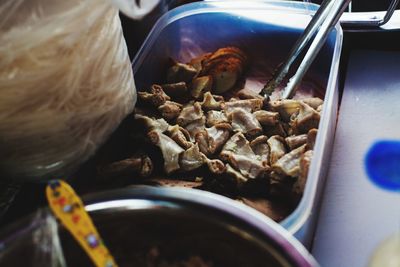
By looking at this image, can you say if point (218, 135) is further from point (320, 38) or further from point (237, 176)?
point (320, 38)

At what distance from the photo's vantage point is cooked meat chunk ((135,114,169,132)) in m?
1.19

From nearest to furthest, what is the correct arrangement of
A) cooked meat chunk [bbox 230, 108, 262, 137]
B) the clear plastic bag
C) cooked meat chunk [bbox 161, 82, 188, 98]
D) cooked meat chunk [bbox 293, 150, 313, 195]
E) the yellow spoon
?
1. the yellow spoon
2. the clear plastic bag
3. cooked meat chunk [bbox 293, 150, 313, 195]
4. cooked meat chunk [bbox 230, 108, 262, 137]
5. cooked meat chunk [bbox 161, 82, 188, 98]

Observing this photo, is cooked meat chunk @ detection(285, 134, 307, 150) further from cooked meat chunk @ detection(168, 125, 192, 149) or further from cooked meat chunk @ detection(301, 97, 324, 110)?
cooked meat chunk @ detection(168, 125, 192, 149)

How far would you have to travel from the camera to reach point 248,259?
0.68m

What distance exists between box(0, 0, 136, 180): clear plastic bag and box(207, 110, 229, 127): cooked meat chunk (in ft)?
0.85

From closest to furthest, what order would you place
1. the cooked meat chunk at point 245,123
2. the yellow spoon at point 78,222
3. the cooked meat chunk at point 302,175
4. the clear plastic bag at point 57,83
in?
1. the yellow spoon at point 78,222
2. the clear plastic bag at point 57,83
3. the cooked meat chunk at point 302,175
4. the cooked meat chunk at point 245,123

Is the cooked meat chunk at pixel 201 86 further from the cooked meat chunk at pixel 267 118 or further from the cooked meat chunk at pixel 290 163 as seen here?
the cooked meat chunk at pixel 290 163

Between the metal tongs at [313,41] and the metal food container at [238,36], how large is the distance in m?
0.10

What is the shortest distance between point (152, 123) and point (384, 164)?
0.56 meters

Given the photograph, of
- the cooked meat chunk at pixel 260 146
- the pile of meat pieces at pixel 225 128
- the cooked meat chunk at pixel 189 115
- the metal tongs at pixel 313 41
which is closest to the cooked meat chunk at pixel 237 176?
the pile of meat pieces at pixel 225 128

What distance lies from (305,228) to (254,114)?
14.9 inches

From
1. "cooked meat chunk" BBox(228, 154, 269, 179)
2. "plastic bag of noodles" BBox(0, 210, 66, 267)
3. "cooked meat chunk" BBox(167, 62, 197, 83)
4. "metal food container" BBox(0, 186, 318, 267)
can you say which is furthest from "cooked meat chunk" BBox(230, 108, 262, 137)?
"plastic bag of noodles" BBox(0, 210, 66, 267)

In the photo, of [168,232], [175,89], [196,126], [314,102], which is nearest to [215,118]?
[196,126]

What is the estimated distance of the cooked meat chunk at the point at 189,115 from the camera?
127 centimetres
